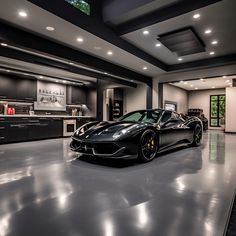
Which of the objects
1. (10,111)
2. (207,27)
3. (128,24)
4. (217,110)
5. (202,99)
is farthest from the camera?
(202,99)

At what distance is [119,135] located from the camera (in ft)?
9.30

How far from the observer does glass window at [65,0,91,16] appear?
3806 mm

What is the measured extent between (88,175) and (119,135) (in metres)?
0.74

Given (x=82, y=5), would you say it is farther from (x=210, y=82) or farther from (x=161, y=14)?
(x=210, y=82)

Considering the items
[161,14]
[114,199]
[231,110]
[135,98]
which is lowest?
[114,199]

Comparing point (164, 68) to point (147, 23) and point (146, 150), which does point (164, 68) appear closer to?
point (147, 23)

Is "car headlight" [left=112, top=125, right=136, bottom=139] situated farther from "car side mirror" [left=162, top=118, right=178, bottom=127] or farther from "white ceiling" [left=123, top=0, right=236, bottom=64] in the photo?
"white ceiling" [left=123, top=0, right=236, bottom=64]

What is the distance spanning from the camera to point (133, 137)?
2.91m

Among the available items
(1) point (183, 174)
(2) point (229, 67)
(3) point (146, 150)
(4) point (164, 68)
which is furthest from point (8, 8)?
(2) point (229, 67)

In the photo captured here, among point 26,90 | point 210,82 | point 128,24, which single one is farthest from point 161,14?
point 210,82

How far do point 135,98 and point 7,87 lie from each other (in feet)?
20.6

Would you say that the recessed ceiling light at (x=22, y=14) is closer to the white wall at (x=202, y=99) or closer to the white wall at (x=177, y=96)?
the white wall at (x=177, y=96)

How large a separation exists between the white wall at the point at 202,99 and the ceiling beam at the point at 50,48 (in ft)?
28.0

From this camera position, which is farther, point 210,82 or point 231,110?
point 210,82
